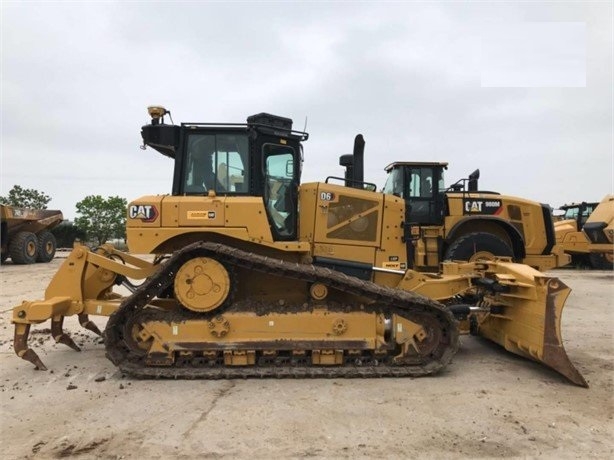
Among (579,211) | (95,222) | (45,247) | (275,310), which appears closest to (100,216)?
(95,222)

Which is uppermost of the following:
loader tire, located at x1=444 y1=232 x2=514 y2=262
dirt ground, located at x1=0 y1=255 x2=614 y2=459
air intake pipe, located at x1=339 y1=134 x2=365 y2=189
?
air intake pipe, located at x1=339 y1=134 x2=365 y2=189

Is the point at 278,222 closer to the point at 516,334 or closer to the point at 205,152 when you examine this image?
the point at 205,152

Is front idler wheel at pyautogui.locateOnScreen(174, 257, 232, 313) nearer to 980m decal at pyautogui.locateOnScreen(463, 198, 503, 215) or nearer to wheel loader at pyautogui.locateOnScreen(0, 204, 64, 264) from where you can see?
980m decal at pyautogui.locateOnScreen(463, 198, 503, 215)

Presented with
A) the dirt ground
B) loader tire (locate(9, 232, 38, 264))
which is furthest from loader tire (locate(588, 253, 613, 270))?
loader tire (locate(9, 232, 38, 264))

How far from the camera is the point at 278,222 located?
6.10 m

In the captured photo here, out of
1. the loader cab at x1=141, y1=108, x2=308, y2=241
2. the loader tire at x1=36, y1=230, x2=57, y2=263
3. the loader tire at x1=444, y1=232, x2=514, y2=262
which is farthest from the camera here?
the loader tire at x1=36, y1=230, x2=57, y2=263

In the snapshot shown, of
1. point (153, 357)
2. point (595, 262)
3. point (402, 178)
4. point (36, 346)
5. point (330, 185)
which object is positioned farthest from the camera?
point (595, 262)

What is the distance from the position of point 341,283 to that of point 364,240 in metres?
1.26

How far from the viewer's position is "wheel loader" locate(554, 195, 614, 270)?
18469mm

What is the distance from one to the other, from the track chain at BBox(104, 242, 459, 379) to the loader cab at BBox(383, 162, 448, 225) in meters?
5.59

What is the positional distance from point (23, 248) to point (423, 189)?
1883cm

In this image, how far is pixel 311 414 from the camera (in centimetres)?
440

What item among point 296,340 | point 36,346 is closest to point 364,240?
→ point 296,340

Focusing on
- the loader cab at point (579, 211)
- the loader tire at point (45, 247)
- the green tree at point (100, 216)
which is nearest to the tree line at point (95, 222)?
the green tree at point (100, 216)
